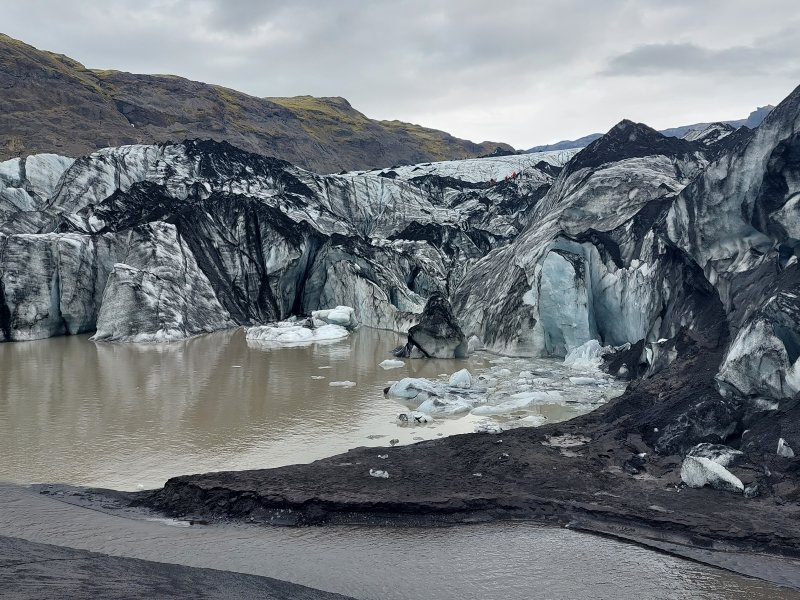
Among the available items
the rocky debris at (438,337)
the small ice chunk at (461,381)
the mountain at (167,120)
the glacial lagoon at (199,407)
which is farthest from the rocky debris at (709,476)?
the mountain at (167,120)

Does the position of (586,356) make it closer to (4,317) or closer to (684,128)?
(4,317)

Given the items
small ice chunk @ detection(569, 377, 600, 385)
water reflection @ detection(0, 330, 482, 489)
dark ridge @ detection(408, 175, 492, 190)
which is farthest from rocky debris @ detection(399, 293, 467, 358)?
dark ridge @ detection(408, 175, 492, 190)

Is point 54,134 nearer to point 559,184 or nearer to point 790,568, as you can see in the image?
point 559,184

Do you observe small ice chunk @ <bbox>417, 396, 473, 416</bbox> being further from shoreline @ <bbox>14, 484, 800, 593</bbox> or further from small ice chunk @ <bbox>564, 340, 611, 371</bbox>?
small ice chunk @ <bbox>564, 340, 611, 371</bbox>

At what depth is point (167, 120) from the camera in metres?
73.8

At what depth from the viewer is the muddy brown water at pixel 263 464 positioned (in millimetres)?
5676

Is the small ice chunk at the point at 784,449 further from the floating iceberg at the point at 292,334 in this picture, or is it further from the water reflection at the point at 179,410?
the floating iceberg at the point at 292,334

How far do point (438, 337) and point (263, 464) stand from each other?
11190 mm

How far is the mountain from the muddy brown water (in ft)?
152

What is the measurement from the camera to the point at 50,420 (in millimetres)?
11719

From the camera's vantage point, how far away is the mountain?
195ft

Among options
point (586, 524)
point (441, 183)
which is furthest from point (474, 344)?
point (441, 183)

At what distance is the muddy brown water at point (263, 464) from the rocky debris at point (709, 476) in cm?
169

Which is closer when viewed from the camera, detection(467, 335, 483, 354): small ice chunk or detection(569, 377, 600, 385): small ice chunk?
detection(569, 377, 600, 385): small ice chunk
